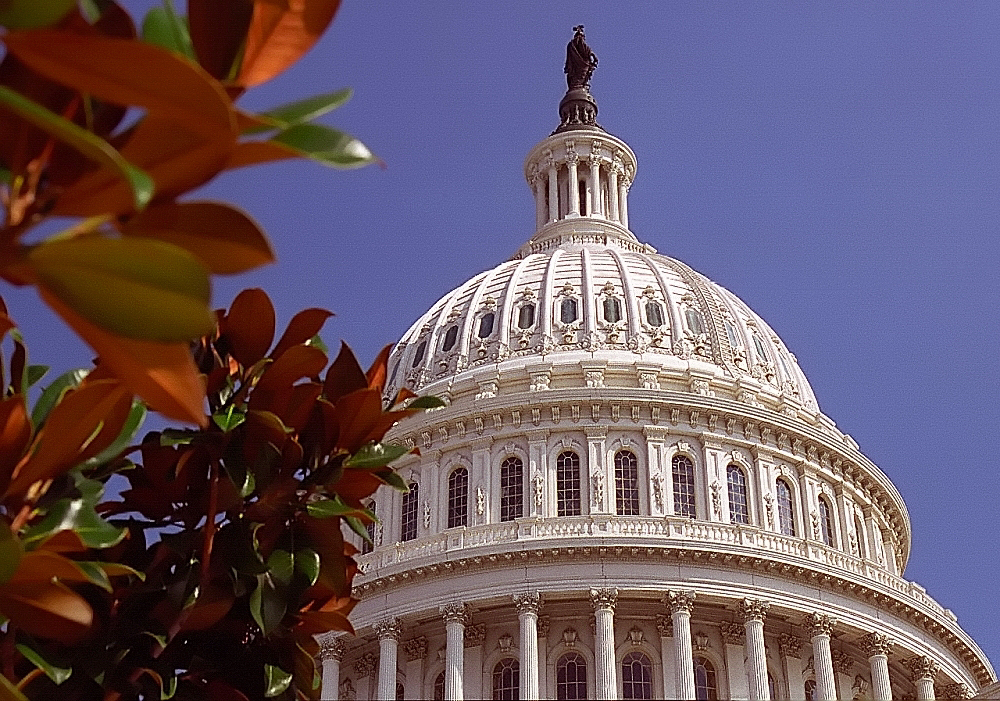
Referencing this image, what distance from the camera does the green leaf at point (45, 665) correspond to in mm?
7125

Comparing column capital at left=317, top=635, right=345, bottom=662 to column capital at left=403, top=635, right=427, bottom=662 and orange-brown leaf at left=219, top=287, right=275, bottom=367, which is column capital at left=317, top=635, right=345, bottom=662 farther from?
orange-brown leaf at left=219, top=287, right=275, bottom=367

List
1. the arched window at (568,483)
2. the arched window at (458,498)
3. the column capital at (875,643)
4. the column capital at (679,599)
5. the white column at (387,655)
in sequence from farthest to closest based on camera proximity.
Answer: the arched window at (458,498)
the arched window at (568,483)
the column capital at (875,643)
the white column at (387,655)
the column capital at (679,599)

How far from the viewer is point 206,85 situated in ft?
15.1

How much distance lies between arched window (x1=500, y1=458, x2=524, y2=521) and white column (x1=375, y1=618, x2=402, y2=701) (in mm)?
6373

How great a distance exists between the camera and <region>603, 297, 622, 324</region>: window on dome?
65.3m

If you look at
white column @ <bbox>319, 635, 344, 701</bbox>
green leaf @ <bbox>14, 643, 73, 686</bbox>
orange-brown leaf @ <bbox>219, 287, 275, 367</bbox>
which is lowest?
green leaf @ <bbox>14, 643, 73, 686</bbox>

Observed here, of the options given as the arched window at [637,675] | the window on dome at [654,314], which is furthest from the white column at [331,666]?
the window on dome at [654,314]

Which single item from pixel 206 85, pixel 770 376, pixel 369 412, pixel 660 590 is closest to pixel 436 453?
pixel 660 590

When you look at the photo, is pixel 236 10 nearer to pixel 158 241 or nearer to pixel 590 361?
pixel 158 241

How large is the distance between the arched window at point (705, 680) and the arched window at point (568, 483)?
7.45 meters

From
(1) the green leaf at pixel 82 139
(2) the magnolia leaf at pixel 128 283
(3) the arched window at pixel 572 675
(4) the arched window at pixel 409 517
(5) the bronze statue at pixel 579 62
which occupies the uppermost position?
(5) the bronze statue at pixel 579 62

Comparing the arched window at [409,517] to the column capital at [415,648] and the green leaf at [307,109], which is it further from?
the green leaf at [307,109]

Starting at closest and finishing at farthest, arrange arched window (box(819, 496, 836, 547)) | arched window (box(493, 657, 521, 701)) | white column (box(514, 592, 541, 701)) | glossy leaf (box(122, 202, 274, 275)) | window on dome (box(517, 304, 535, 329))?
glossy leaf (box(122, 202, 274, 275)) → white column (box(514, 592, 541, 701)) → arched window (box(493, 657, 521, 701)) → arched window (box(819, 496, 836, 547)) → window on dome (box(517, 304, 535, 329))

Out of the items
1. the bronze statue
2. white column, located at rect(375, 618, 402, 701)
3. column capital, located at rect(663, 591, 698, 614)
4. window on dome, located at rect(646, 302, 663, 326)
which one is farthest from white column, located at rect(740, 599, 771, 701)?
the bronze statue
